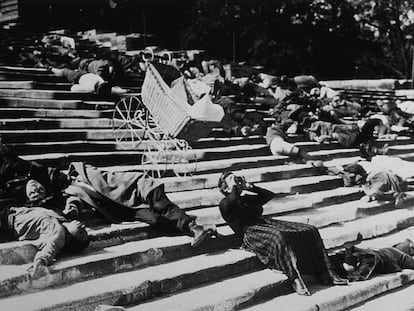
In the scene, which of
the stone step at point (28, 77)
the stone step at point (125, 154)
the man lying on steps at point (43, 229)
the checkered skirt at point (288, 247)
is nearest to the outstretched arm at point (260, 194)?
the checkered skirt at point (288, 247)

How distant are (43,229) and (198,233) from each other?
129 centimetres

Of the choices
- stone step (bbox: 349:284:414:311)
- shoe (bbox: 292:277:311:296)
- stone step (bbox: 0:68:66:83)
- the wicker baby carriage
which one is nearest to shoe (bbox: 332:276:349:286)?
stone step (bbox: 349:284:414:311)

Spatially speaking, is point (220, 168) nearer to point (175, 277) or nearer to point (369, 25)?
point (175, 277)

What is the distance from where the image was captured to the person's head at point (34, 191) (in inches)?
195

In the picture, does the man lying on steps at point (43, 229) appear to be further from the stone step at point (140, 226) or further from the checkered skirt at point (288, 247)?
the checkered skirt at point (288, 247)

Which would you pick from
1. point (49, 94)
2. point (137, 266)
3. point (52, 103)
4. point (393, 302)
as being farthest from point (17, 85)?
point (393, 302)

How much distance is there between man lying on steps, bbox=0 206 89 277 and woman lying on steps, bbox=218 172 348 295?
4.80 feet

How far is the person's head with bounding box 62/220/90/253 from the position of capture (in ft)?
14.9

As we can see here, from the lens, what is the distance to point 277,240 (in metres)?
5.18

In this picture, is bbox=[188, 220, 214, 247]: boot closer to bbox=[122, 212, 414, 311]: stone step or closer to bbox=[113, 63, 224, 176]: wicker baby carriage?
bbox=[122, 212, 414, 311]: stone step

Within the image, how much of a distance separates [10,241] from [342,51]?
1793 centimetres

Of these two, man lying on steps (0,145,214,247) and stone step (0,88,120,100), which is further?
stone step (0,88,120,100)

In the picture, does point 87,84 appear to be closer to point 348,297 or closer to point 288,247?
point 288,247

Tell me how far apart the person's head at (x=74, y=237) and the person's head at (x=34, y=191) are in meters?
0.49
